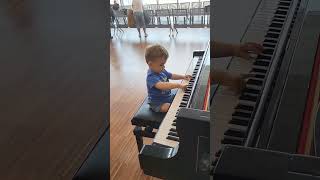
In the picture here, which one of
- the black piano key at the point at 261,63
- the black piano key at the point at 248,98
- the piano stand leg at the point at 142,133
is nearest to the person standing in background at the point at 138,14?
the piano stand leg at the point at 142,133

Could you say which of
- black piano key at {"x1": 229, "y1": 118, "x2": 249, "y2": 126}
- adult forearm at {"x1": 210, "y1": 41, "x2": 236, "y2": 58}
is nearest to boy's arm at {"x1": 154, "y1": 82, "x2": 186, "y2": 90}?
adult forearm at {"x1": 210, "y1": 41, "x2": 236, "y2": 58}

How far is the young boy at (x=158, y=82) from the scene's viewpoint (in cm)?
167

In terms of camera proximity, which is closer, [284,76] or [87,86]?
[284,76]

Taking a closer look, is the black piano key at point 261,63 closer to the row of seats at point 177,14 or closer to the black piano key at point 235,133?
the black piano key at point 235,133

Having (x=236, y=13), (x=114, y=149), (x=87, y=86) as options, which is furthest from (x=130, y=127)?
(x=236, y=13)

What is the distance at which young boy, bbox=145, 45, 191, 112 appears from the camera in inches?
65.7

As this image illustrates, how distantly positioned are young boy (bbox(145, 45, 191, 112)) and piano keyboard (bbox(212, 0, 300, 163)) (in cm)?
77

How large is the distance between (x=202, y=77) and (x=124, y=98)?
4.72 feet

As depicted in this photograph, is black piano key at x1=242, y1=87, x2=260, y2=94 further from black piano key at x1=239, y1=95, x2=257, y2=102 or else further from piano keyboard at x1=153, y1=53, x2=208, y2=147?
piano keyboard at x1=153, y1=53, x2=208, y2=147

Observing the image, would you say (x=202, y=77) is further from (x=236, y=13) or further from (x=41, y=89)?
(x=41, y=89)

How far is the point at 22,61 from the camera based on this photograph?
3.27m

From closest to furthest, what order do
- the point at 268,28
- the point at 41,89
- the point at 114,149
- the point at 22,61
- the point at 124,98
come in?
the point at 268,28 < the point at 114,149 < the point at 41,89 < the point at 124,98 < the point at 22,61

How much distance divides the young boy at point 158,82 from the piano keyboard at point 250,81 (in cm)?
77

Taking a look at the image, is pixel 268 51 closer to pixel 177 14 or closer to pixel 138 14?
pixel 138 14
